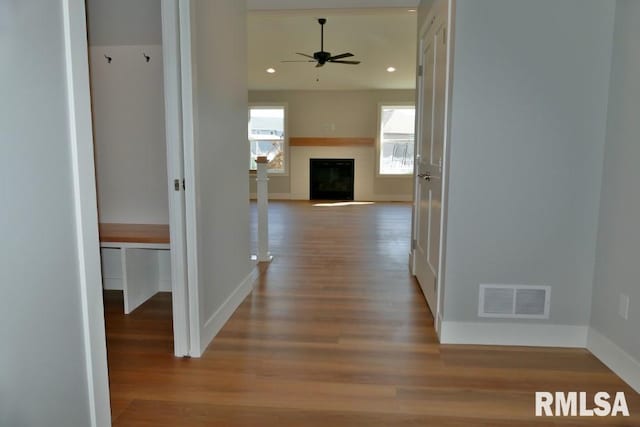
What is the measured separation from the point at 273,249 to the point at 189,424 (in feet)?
10.7

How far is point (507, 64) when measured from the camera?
2352 mm

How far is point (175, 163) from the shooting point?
223 centimetres

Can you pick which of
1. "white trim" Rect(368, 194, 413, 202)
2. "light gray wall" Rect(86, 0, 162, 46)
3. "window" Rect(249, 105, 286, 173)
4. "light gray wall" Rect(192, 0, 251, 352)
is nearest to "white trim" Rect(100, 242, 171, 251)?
"light gray wall" Rect(192, 0, 251, 352)

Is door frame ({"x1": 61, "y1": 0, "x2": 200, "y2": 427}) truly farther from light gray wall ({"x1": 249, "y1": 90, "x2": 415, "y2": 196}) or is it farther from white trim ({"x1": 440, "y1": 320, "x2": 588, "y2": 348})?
light gray wall ({"x1": 249, "y1": 90, "x2": 415, "y2": 196})

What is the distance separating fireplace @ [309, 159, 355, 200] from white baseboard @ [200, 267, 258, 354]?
6.35m

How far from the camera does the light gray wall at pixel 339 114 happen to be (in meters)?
9.50

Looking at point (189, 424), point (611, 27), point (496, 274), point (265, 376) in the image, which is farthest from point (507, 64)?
point (189, 424)

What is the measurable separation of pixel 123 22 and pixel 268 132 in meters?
6.71

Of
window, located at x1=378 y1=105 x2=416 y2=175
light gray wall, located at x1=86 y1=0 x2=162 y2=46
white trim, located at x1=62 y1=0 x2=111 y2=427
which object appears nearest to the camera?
white trim, located at x1=62 y1=0 x2=111 y2=427

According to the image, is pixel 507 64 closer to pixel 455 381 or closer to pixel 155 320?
pixel 455 381

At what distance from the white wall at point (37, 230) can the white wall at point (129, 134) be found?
84.9 inches

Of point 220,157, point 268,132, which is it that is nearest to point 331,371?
point 220,157

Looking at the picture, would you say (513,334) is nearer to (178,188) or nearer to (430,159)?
(430,159)

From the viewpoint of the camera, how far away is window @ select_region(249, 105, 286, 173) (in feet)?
32.1
